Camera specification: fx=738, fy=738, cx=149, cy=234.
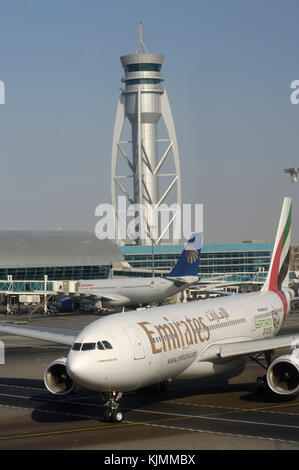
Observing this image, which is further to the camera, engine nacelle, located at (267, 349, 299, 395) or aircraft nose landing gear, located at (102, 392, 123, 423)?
engine nacelle, located at (267, 349, 299, 395)

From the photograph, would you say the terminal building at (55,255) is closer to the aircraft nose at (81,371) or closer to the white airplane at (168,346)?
the white airplane at (168,346)

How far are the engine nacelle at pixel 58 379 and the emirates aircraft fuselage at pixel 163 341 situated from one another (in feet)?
14.8

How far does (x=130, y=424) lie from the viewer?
31.3m

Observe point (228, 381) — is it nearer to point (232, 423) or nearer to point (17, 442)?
point (232, 423)

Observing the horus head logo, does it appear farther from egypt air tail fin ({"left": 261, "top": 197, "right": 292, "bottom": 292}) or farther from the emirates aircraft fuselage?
egypt air tail fin ({"left": 261, "top": 197, "right": 292, "bottom": 292})

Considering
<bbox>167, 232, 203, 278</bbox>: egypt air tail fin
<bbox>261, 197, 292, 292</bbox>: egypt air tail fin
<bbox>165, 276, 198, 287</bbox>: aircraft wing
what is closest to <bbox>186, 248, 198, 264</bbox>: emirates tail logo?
<bbox>167, 232, 203, 278</bbox>: egypt air tail fin

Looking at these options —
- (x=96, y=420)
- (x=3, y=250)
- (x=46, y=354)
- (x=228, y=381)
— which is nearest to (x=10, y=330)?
(x=96, y=420)

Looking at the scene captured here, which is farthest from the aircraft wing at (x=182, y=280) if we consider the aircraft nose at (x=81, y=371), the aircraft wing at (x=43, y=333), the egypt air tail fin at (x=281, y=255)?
the aircraft nose at (x=81, y=371)

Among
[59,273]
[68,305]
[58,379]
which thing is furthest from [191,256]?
[58,379]

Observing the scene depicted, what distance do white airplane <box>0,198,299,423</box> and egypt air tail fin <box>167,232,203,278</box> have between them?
60.5 m

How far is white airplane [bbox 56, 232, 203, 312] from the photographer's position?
109m

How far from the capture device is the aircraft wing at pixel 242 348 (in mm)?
37219

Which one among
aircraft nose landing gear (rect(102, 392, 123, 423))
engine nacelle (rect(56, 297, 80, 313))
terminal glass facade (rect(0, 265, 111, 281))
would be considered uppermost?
terminal glass facade (rect(0, 265, 111, 281))

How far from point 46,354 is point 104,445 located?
115 feet
